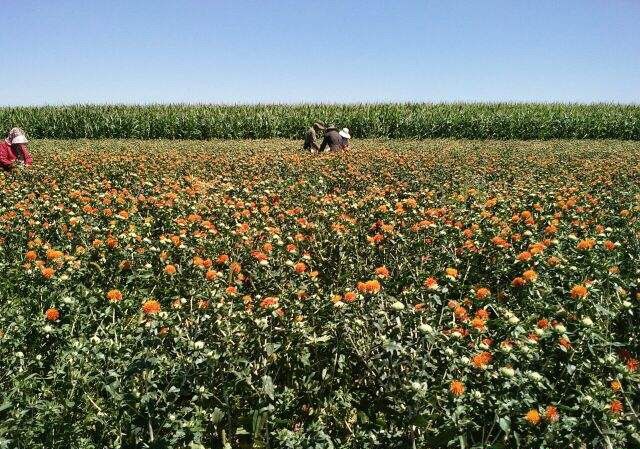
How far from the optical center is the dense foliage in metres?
26.4

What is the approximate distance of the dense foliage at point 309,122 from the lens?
2638 cm

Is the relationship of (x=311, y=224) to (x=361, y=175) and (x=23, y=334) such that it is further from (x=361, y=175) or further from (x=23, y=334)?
(x=361, y=175)

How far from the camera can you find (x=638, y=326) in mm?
3289

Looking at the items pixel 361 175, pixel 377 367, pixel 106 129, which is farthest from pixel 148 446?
pixel 106 129

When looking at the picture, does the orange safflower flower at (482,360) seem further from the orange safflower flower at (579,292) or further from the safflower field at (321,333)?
the orange safflower flower at (579,292)

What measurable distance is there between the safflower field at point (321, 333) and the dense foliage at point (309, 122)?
21.5 m

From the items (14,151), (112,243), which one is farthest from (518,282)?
(14,151)

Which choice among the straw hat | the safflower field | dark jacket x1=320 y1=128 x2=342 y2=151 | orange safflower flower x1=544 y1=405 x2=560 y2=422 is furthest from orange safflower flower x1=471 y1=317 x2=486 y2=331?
dark jacket x1=320 y1=128 x2=342 y2=151

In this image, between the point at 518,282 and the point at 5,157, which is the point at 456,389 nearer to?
the point at 518,282

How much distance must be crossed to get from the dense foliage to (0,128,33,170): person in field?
1527cm

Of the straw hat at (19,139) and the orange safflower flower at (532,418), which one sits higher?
the straw hat at (19,139)

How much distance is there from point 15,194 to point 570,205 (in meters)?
6.36

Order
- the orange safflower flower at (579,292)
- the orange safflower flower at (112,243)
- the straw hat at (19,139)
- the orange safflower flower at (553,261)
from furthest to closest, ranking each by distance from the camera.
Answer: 1. the straw hat at (19,139)
2. the orange safflower flower at (112,243)
3. the orange safflower flower at (553,261)
4. the orange safflower flower at (579,292)

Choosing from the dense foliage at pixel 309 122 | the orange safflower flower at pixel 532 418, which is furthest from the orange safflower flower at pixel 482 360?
the dense foliage at pixel 309 122
